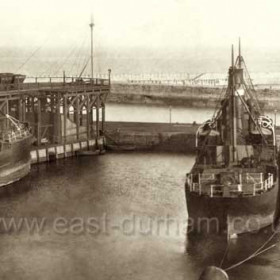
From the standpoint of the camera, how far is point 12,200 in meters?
42.8

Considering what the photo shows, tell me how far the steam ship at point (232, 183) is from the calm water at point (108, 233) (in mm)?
1043

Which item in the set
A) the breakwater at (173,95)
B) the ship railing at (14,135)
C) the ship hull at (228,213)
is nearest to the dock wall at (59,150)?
the ship railing at (14,135)

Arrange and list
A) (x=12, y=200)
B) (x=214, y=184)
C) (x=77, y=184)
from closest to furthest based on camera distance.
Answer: (x=214, y=184), (x=12, y=200), (x=77, y=184)

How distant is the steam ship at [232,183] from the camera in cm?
3331

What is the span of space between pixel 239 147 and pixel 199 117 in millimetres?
50265

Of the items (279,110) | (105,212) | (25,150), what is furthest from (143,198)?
→ (279,110)

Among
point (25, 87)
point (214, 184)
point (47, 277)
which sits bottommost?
point (47, 277)

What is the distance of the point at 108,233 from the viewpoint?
1382 inches

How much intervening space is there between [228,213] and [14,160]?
21.5m

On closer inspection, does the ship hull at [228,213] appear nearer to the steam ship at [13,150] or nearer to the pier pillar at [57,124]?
the steam ship at [13,150]

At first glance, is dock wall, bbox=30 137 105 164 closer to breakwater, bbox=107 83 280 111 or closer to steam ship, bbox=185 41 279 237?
steam ship, bbox=185 41 279 237

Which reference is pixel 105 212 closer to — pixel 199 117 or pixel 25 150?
pixel 25 150

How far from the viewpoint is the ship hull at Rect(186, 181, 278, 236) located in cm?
3303

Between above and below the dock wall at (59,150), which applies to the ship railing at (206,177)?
above
